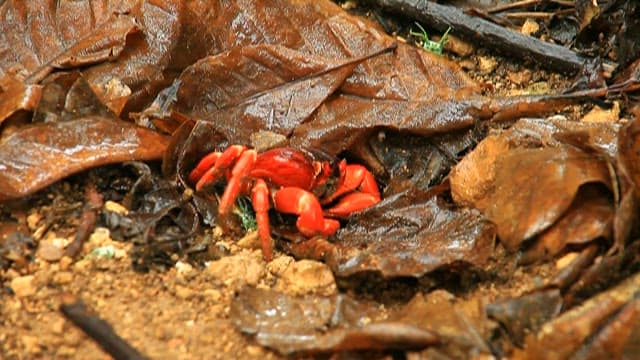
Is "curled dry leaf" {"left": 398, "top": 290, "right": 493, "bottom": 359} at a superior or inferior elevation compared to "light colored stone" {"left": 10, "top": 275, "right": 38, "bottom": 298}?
superior

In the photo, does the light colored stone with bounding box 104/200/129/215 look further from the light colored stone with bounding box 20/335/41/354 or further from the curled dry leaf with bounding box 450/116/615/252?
the curled dry leaf with bounding box 450/116/615/252

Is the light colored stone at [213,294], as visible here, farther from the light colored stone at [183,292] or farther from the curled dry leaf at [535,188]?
the curled dry leaf at [535,188]

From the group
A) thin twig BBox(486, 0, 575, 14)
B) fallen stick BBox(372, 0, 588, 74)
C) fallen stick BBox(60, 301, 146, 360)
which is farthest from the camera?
thin twig BBox(486, 0, 575, 14)

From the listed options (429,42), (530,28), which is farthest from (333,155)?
(530,28)

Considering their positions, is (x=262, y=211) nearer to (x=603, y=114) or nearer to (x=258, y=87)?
(x=258, y=87)

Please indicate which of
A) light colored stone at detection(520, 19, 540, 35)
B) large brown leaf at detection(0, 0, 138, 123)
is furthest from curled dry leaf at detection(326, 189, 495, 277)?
large brown leaf at detection(0, 0, 138, 123)

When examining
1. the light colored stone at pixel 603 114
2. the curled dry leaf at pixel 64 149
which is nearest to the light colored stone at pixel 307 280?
the curled dry leaf at pixel 64 149

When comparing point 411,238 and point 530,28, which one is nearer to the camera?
point 411,238

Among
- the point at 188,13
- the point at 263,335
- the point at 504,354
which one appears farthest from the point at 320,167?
the point at 504,354
